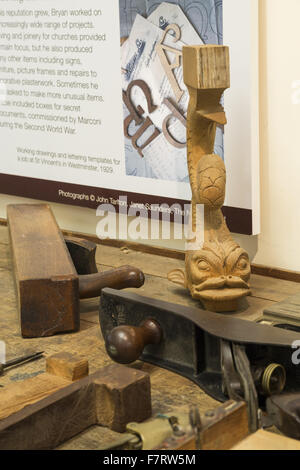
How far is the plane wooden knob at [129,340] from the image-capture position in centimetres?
137

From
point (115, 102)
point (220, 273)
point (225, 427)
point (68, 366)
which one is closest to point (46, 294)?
point (68, 366)

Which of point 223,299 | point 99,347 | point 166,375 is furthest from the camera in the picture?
point 223,299

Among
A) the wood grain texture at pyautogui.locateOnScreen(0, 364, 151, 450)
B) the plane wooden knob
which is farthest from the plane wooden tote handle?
the wood grain texture at pyautogui.locateOnScreen(0, 364, 151, 450)

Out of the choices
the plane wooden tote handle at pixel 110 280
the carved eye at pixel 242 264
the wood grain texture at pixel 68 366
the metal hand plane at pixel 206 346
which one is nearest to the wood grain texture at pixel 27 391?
the wood grain texture at pixel 68 366

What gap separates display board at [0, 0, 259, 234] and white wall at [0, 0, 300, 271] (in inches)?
2.0

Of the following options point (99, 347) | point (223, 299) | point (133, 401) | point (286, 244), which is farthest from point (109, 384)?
point (286, 244)

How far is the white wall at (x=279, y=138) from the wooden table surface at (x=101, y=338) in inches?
3.4

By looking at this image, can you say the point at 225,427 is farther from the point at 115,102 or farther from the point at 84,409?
the point at 115,102

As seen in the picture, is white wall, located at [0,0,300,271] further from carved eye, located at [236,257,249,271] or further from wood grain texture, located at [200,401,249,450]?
wood grain texture, located at [200,401,249,450]

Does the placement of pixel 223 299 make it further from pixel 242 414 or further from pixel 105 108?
pixel 105 108

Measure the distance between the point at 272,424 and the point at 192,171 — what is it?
2.25ft

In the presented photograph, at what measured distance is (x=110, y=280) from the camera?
1725mm

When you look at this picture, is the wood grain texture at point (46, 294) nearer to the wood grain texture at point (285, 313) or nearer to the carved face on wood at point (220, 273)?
the carved face on wood at point (220, 273)
